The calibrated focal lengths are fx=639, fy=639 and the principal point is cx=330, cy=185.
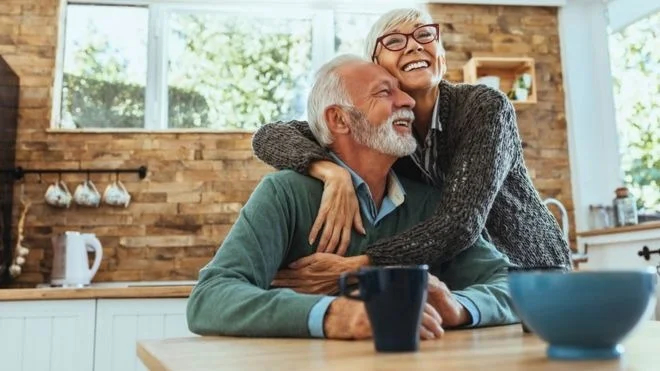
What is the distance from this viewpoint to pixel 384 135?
4.63 feet

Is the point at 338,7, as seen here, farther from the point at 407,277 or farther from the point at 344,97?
the point at 407,277

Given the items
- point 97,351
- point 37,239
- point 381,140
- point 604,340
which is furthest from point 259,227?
point 37,239

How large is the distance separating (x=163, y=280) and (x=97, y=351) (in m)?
0.69

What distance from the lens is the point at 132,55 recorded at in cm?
333

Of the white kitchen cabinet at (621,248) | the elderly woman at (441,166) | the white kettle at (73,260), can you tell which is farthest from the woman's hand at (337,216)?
the white kettle at (73,260)

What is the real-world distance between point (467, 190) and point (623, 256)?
203 centimetres

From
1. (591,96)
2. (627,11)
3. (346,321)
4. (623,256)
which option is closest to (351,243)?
(346,321)

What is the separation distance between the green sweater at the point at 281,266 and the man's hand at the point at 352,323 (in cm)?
4

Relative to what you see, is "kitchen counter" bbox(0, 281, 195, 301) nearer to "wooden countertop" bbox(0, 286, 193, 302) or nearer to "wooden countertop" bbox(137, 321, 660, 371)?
"wooden countertop" bbox(0, 286, 193, 302)

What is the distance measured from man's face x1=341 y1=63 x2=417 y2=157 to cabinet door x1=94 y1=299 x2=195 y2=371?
4.30ft

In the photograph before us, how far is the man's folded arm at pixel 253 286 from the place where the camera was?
91 centimetres

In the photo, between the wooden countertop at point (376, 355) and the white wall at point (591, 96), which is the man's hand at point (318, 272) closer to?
the wooden countertop at point (376, 355)

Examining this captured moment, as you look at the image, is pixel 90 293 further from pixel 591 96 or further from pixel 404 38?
pixel 591 96

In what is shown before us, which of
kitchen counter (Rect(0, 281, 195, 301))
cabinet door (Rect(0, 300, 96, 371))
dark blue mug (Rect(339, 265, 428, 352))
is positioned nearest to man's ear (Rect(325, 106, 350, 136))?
dark blue mug (Rect(339, 265, 428, 352))
